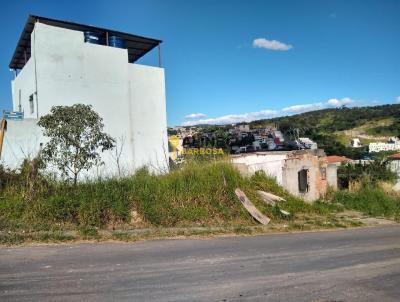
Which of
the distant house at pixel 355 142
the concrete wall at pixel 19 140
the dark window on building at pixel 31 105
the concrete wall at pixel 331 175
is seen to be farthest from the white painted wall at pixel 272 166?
the distant house at pixel 355 142

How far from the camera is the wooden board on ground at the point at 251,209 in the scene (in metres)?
10.2

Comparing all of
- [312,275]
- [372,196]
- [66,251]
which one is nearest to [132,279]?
[66,251]

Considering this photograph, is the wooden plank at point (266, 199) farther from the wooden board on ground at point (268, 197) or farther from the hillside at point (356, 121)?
the hillside at point (356, 121)

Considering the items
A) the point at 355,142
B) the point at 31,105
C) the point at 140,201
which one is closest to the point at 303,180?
the point at 140,201

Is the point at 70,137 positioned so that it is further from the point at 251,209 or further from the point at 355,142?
the point at 355,142

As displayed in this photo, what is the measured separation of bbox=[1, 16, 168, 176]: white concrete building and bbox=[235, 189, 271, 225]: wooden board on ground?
251 inches

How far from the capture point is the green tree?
10.6 m

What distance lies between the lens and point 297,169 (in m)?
14.8

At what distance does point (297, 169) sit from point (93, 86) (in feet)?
40.1

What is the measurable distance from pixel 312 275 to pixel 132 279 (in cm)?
270

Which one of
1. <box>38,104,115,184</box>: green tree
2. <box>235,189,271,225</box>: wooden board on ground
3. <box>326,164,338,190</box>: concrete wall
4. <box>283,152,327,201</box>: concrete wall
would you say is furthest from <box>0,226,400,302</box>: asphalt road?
<box>326,164,338,190</box>: concrete wall

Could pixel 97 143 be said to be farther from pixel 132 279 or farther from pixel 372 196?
pixel 372 196

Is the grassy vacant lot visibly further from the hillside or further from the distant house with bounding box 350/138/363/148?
the distant house with bounding box 350/138/363/148

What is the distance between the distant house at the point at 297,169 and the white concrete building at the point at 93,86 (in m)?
4.95
